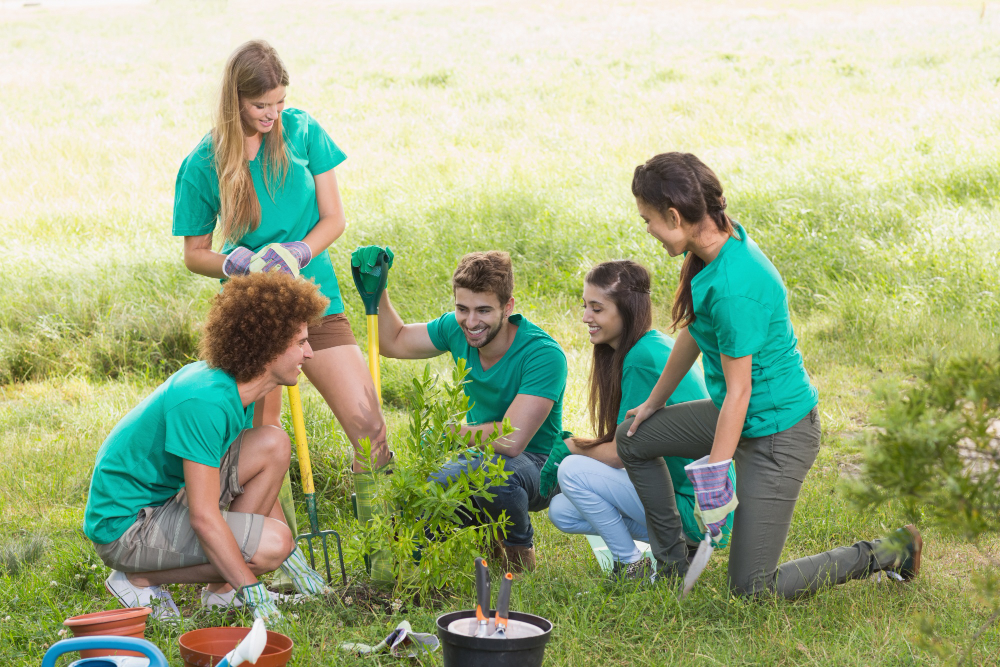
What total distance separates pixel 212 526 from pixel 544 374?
1302 mm

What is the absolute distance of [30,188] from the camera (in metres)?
10.6

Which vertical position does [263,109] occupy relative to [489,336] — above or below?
above

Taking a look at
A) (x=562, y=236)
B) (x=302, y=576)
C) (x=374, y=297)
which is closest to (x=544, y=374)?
(x=374, y=297)

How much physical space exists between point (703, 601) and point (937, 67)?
1492 cm

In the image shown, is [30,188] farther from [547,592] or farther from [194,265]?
[547,592]

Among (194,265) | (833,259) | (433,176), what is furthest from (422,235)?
(194,265)

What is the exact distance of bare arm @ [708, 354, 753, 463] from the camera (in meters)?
2.75

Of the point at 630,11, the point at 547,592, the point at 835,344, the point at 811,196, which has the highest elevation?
the point at 630,11

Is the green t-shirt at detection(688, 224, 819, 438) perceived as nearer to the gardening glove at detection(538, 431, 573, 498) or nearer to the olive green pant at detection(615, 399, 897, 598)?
the olive green pant at detection(615, 399, 897, 598)

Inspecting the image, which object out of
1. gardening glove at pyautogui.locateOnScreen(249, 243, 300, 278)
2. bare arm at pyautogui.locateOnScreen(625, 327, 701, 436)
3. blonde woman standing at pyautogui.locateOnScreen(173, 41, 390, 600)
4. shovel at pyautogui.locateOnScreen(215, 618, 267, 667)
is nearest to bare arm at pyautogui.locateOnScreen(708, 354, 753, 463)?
bare arm at pyautogui.locateOnScreen(625, 327, 701, 436)

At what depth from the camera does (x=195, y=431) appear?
8.82 ft

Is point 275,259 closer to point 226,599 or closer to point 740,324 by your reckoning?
point 226,599

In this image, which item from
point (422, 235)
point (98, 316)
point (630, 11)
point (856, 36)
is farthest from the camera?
point (630, 11)

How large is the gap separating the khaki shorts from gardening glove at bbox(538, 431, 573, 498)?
1.10m
